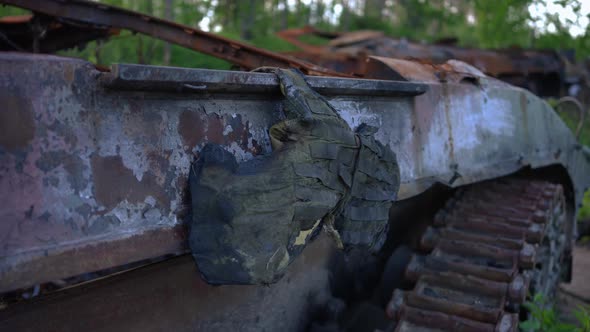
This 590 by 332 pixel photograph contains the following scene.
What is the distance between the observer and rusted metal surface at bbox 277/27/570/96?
22.0 ft

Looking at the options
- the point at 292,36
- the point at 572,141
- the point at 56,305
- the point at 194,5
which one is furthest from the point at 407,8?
the point at 56,305

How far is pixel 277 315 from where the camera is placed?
2.48 metres

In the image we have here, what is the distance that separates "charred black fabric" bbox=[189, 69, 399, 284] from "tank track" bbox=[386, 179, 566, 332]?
0.69m

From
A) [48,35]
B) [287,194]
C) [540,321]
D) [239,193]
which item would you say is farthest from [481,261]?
[48,35]

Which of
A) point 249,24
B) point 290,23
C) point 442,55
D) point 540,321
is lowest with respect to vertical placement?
point 540,321

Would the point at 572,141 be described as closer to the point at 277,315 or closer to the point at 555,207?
the point at 555,207

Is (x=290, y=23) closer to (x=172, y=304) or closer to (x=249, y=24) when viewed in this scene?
(x=249, y=24)

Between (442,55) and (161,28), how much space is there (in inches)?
225

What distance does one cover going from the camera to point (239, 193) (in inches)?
64.9

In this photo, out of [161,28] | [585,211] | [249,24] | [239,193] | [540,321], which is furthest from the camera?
[249,24]

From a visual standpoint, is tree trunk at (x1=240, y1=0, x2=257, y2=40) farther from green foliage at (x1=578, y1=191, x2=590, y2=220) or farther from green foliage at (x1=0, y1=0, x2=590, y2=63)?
green foliage at (x1=578, y1=191, x2=590, y2=220)

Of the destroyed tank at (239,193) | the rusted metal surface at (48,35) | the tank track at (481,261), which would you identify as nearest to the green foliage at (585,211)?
the tank track at (481,261)

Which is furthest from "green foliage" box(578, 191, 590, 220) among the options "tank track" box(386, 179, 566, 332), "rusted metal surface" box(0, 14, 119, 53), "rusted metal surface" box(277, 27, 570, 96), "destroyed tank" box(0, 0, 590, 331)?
"rusted metal surface" box(0, 14, 119, 53)

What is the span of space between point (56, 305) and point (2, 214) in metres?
0.41
